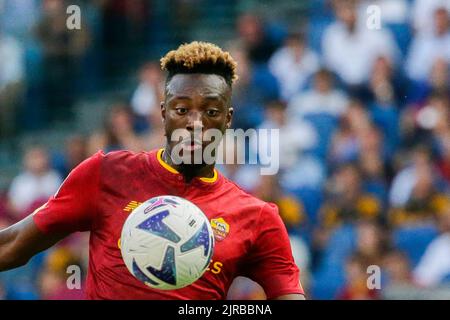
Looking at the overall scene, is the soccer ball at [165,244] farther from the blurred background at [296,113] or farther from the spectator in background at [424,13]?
the spectator in background at [424,13]

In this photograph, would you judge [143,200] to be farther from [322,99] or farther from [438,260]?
[322,99]

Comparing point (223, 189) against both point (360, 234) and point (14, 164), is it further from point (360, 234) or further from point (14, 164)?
point (14, 164)

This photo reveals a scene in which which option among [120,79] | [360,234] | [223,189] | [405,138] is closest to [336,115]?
[405,138]

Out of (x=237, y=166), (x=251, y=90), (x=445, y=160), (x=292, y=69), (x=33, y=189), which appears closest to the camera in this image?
(x=445, y=160)

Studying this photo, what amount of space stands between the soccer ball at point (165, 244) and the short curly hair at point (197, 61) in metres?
0.60

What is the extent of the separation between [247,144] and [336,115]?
0.88 meters

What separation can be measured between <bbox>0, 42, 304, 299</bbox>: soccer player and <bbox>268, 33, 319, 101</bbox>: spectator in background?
19.0 feet

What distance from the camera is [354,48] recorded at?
10.7m

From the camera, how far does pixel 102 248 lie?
191 inches

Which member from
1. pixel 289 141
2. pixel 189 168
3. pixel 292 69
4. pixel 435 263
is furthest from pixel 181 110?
pixel 292 69

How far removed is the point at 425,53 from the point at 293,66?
4.17 feet

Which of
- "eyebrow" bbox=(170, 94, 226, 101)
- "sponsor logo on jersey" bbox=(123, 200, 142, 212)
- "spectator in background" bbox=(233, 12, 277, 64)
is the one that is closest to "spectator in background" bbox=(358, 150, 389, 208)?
"spectator in background" bbox=(233, 12, 277, 64)

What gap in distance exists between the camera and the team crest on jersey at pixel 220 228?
4.90m

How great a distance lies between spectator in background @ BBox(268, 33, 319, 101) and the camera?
35.5ft
